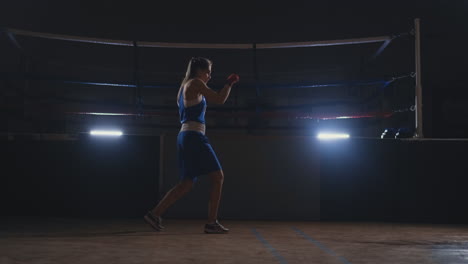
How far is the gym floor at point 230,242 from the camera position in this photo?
2686 millimetres

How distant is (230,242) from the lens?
3287 millimetres

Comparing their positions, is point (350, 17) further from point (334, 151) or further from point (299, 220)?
point (299, 220)

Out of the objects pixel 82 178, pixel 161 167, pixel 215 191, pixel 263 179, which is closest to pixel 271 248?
pixel 215 191

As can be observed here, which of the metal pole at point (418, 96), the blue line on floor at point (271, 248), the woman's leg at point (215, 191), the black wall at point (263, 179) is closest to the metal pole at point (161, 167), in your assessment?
the black wall at point (263, 179)

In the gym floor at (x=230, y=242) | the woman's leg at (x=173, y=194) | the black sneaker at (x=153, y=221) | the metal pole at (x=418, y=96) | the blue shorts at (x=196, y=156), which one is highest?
the metal pole at (x=418, y=96)

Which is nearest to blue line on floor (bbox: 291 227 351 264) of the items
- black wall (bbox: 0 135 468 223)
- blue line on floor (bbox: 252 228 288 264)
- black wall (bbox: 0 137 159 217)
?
blue line on floor (bbox: 252 228 288 264)

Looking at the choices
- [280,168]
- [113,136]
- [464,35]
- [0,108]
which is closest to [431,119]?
[464,35]

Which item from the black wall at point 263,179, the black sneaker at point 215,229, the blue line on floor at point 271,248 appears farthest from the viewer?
the black wall at point 263,179

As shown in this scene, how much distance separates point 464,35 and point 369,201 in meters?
4.02

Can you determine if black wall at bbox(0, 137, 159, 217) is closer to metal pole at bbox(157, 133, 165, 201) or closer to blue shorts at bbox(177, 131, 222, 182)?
metal pole at bbox(157, 133, 165, 201)

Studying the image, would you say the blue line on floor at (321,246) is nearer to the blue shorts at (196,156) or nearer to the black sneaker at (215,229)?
the black sneaker at (215,229)

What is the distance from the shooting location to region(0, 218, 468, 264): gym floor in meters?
2.69

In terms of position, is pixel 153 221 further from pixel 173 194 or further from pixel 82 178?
pixel 82 178

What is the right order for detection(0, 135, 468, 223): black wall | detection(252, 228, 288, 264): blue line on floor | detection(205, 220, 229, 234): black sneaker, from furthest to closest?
1. detection(0, 135, 468, 223): black wall
2. detection(205, 220, 229, 234): black sneaker
3. detection(252, 228, 288, 264): blue line on floor
